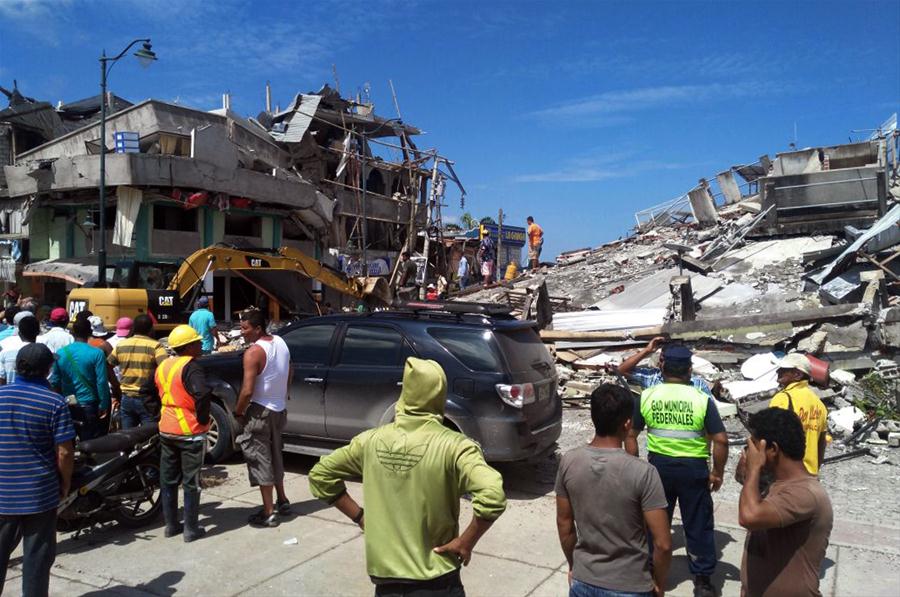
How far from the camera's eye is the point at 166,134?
21.4m

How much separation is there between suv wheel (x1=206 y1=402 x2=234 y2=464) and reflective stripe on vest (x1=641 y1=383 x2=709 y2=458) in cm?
462

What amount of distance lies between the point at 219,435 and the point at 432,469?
5240 millimetres

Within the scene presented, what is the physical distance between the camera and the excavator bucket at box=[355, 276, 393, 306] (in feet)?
55.5

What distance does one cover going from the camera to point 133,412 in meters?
6.59

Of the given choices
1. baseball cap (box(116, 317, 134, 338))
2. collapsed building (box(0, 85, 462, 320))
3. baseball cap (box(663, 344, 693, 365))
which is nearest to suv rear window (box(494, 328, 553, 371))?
baseball cap (box(663, 344, 693, 365))

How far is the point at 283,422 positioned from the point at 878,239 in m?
12.8

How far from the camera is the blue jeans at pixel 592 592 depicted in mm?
2910

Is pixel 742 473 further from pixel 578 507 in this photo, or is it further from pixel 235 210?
pixel 235 210

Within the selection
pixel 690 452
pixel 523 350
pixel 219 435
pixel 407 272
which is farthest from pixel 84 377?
pixel 407 272

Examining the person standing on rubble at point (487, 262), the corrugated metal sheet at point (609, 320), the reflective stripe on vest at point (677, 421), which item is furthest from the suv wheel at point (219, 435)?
the person standing on rubble at point (487, 262)

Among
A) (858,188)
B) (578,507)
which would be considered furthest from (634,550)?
(858,188)

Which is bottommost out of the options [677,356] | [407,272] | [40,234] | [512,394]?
[512,394]

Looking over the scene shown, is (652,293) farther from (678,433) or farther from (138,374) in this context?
(138,374)

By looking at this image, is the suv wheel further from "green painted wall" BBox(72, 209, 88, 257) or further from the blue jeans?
"green painted wall" BBox(72, 209, 88, 257)
